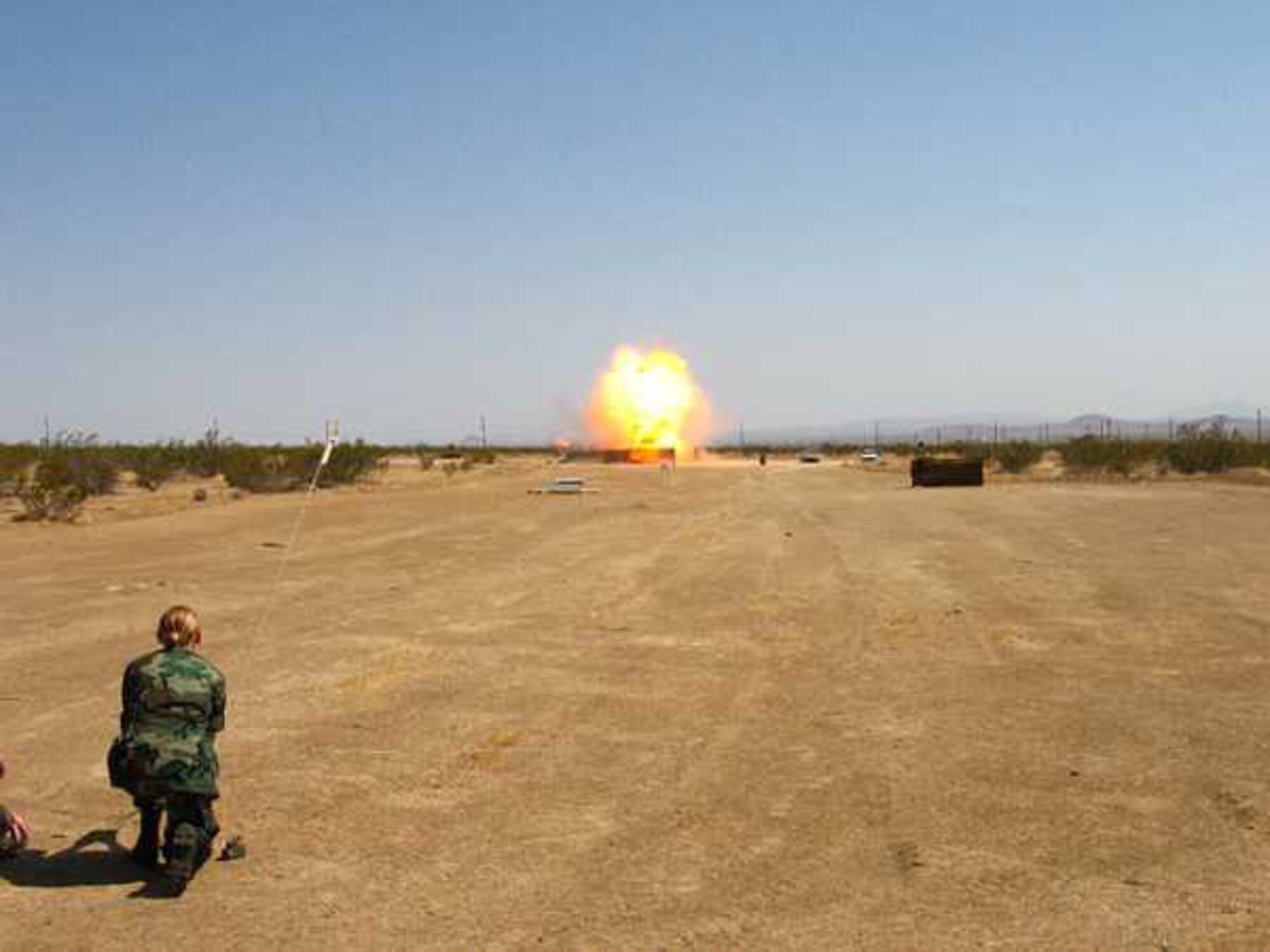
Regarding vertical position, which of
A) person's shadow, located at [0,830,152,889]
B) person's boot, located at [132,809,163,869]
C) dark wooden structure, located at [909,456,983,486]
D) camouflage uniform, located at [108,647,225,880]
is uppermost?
dark wooden structure, located at [909,456,983,486]

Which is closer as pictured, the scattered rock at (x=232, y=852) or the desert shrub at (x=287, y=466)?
the scattered rock at (x=232, y=852)

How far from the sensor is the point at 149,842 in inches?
224

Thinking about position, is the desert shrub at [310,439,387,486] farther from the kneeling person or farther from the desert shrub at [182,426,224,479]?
the kneeling person

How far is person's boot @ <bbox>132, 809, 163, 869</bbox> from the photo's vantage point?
223 inches

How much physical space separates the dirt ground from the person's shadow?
0.09ft

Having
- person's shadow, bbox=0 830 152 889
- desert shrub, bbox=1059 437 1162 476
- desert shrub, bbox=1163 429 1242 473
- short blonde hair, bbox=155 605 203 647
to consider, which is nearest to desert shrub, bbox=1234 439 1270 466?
desert shrub, bbox=1163 429 1242 473

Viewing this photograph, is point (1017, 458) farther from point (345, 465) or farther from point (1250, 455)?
point (345, 465)

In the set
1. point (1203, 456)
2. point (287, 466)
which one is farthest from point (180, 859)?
point (1203, 456)

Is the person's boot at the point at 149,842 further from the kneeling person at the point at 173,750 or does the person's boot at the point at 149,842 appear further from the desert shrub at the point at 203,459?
the desert shrub at the point at 203,459

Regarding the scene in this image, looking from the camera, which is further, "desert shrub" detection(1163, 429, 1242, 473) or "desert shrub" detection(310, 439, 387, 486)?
"desert shrub" detection(1163, 429, 1242, 473)

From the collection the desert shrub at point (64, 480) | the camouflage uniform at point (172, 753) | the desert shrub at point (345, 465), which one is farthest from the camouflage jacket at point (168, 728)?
the desert shrub at point (345, 465)

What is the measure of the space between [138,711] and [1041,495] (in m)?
31.5

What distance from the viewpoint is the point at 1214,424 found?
192 feet

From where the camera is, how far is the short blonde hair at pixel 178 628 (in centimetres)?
573
